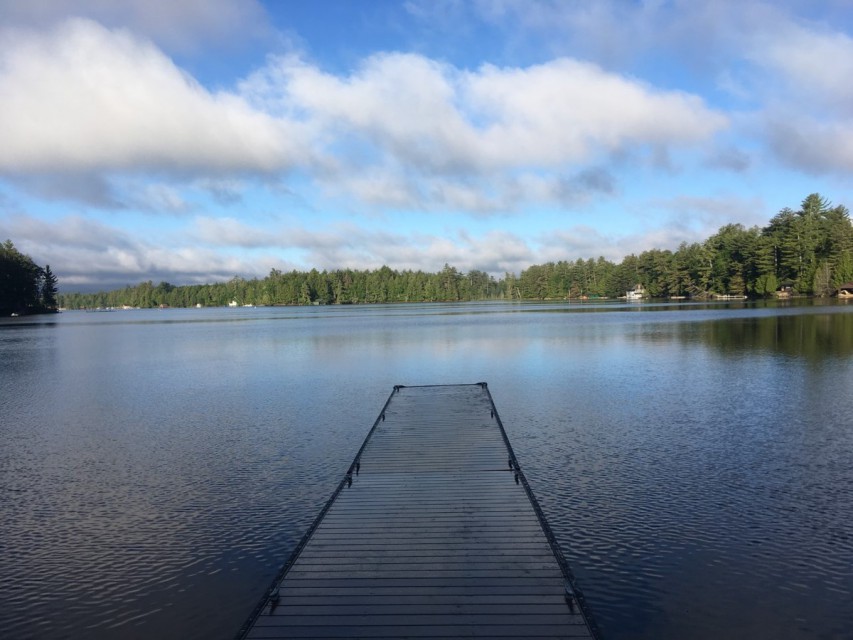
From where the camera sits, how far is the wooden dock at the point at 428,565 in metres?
6.50

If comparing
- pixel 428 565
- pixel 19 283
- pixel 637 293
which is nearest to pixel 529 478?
pixel 428 565

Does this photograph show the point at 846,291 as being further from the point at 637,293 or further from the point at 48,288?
the point at 48,288

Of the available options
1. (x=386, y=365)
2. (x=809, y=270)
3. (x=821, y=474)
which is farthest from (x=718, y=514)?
(x=809, y=270)

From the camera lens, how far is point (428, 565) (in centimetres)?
785

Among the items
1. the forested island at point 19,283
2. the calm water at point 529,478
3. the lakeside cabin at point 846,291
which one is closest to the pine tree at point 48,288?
the forested island at point 19,283

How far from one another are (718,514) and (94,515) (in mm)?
11982

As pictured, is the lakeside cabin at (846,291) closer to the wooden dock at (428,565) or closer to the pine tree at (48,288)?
the wooden dock at (428,565)

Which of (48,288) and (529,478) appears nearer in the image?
(529,478)

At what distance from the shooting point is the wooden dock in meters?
6.50

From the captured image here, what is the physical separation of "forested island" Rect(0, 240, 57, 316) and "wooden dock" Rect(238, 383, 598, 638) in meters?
135

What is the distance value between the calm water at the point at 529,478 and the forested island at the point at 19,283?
10925 centimetres

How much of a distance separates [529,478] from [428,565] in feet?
18.6

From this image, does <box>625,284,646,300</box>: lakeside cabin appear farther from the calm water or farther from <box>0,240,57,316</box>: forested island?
<box>0,240,57,316</box>: forested island

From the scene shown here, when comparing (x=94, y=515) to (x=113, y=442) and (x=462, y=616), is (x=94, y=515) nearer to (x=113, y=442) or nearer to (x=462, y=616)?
(x=113, y=442)
